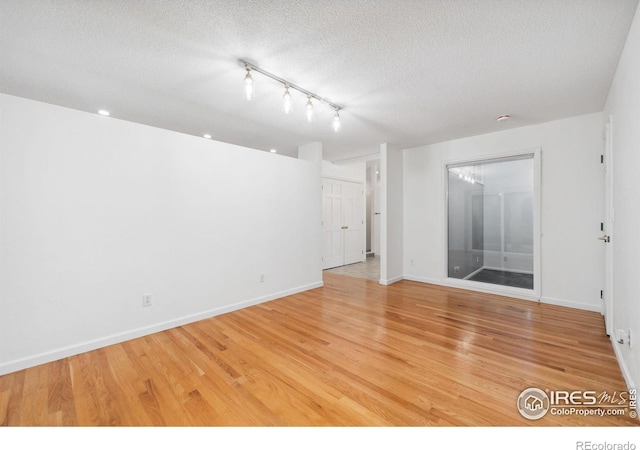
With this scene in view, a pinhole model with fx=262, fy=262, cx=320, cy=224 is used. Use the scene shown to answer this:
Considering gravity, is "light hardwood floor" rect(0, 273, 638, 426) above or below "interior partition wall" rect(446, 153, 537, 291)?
below

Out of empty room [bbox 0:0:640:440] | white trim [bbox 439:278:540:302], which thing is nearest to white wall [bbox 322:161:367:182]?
empty room [bbox 0:0:640:440]

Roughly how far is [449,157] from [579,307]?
2760 millimetres

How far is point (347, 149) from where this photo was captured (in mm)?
5066

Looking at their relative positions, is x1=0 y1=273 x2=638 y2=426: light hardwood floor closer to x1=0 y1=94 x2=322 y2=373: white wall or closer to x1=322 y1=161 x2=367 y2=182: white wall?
x1=0 y1=94 x2=322 y2=373: white wall

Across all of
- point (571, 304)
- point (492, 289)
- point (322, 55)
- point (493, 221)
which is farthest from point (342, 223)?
point (322, 55)

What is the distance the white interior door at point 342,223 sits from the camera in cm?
613

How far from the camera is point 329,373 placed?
203cm

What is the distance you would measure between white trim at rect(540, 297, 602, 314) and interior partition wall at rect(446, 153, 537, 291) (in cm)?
26

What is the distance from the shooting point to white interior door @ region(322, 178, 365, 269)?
20.1ft

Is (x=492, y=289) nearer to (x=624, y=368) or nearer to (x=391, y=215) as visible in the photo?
(x=391, y=215)

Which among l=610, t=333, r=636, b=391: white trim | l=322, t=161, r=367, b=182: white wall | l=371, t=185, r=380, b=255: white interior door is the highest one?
l=322, t=161, r=367, b=182: white wall

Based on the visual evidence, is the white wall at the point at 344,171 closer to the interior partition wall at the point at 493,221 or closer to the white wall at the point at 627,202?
the interior partition wall at the point at 493,221
